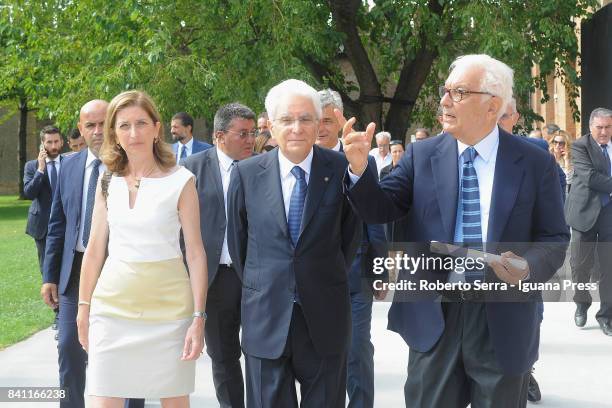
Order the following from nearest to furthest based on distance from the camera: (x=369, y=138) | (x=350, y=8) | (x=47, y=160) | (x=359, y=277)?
(x=369, y=138)
(x=359, y=277)
(x=47, y=160)
(x=350, y=8)

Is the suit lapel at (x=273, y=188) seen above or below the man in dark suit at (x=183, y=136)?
below

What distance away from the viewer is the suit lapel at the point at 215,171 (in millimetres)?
6102

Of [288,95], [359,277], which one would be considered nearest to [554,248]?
[288,95]

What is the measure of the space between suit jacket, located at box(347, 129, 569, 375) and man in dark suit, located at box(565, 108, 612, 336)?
20.8 ft

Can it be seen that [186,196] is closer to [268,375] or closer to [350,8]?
[268,375]

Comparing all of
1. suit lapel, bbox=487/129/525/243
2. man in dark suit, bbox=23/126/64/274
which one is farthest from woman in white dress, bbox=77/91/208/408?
man in dark suit, bbox=23/126/64/274

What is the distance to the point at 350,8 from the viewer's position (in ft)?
70.4

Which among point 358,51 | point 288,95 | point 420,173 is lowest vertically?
point 420,173

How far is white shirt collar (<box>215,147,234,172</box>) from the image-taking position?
625cm

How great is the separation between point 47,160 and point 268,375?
6.30 metres

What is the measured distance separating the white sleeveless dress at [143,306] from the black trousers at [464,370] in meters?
1.18

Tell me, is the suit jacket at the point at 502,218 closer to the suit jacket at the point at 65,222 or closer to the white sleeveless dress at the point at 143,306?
the white sleeveless dress at the point at 143,306

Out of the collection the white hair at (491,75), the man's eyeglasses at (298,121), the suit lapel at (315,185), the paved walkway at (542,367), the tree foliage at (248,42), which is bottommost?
the paved walkway at (542,367)

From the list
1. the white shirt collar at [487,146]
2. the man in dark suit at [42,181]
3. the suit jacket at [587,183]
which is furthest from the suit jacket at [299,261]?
the suit jacket at [587,183]
